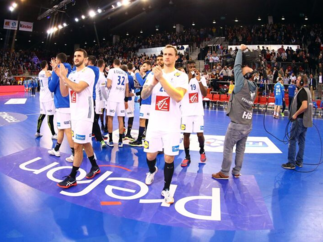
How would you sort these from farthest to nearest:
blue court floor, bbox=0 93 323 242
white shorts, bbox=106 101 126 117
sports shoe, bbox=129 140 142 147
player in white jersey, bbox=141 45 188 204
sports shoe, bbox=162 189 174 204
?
sports shoe, bbox=129 140 142 147 → white shorts, bbox=106 101 126 117 → sports shoe, bbox=162 189 174 204 → player in white jersey, bbox=141 45 188 204 → blue court floor, bbox=0 93 323 242

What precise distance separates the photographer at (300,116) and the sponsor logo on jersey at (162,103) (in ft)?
9.29

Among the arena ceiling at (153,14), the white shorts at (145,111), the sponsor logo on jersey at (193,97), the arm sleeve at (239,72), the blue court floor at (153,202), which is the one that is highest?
the arena ceiling at (153,14)

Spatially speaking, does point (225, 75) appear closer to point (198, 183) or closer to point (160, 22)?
point (198, 183)

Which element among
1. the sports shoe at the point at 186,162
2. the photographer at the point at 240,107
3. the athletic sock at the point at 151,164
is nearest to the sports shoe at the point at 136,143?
the sports shoe at the point at 186,162

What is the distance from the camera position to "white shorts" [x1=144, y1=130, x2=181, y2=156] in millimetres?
3489

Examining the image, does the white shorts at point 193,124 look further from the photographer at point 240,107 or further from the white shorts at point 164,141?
the white shorts at point 164,141

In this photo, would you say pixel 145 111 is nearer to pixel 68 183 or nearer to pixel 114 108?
pixel 114 108

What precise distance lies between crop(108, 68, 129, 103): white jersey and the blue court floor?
1.34m

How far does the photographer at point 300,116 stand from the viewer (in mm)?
4906

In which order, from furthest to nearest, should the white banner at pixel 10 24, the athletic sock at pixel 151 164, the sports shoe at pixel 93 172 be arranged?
the white banner at pixel 10 24
the sports shoe at pixel 93 172
the athletic sock at pixel 151 164

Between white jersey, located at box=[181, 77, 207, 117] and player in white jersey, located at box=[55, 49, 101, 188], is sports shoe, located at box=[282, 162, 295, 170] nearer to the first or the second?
white jersey, located at box=[181, 77, 207, 117]

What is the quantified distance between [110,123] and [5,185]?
273cm

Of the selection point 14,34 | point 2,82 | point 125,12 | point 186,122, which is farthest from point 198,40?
point 14,34

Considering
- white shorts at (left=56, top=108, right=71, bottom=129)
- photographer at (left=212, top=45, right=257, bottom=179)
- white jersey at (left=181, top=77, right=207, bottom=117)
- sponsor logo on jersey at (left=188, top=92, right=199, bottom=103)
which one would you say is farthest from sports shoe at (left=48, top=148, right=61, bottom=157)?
photographer at (left=212, top=45, right=257, bottom=179)
